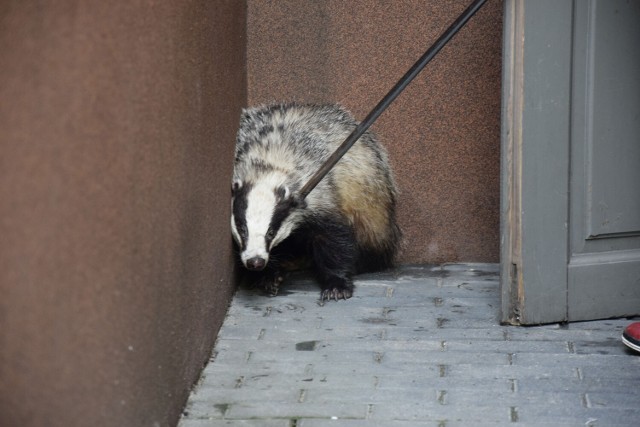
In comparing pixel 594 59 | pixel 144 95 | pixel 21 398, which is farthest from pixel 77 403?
pixel 594 59

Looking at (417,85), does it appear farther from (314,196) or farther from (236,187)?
(236,187)

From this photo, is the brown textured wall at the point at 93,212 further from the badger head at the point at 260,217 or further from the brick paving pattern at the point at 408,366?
the badger head at the point at 260,217

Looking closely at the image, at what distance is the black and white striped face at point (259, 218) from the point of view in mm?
4969

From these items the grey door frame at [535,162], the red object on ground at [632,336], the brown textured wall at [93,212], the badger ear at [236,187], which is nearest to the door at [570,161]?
the grey door frame at [535,162]

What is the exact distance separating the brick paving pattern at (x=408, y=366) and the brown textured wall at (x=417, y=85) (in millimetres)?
606

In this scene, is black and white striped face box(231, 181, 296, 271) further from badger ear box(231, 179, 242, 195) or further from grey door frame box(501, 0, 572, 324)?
grey door frame box(501, 0, 572, 324)

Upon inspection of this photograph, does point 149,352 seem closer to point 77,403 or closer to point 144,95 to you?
point 77,403

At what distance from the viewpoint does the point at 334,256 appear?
5.40m

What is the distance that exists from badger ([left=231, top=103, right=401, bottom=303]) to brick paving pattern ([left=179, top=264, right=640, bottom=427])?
267mm

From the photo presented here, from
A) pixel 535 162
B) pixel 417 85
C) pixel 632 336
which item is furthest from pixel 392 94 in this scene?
pixel 632 336

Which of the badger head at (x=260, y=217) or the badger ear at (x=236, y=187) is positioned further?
the badger ear at (x=236, y=187)

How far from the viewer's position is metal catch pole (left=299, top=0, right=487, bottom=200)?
182 inches

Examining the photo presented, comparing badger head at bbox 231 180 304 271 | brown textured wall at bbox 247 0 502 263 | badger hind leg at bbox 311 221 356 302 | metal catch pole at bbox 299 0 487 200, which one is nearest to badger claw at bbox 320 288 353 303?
badger hind leg at bbox 311 221 356 302

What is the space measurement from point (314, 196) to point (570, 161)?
1.49 meters
